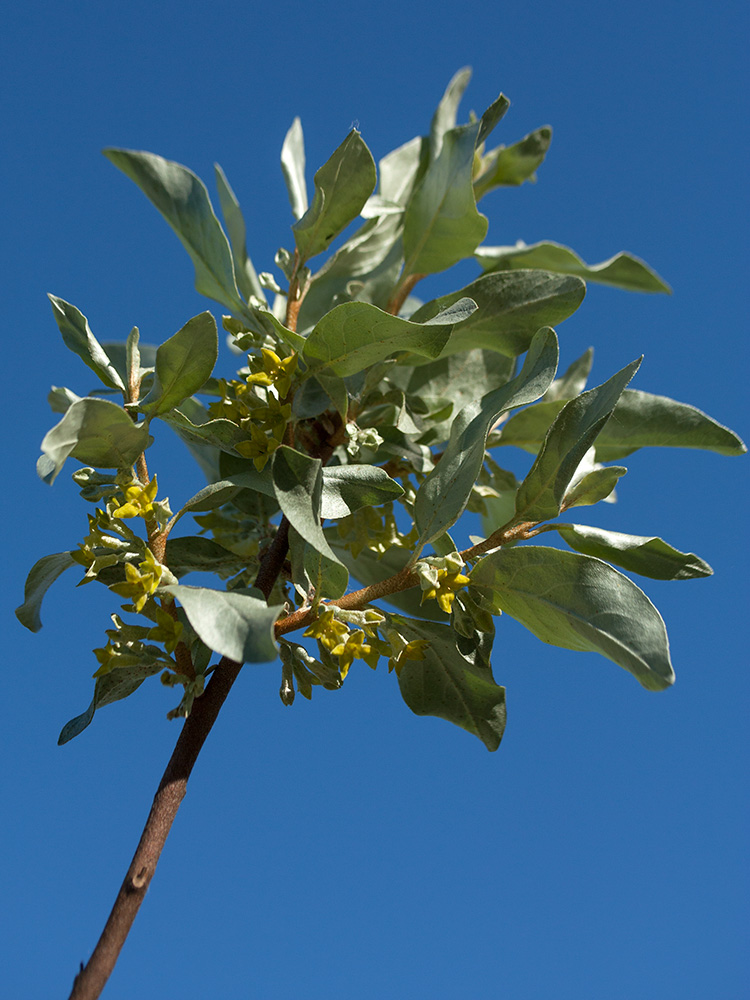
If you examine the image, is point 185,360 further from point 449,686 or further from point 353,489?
point 449,686

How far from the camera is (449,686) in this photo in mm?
1268

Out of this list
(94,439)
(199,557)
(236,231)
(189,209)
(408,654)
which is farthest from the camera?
(236,231)

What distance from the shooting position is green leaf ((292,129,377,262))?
136 centimetres

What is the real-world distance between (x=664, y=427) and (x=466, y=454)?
1.44ft

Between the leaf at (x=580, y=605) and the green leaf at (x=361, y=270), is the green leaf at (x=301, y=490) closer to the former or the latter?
the leaf at (x=580, y=605)

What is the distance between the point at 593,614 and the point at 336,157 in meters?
0.82

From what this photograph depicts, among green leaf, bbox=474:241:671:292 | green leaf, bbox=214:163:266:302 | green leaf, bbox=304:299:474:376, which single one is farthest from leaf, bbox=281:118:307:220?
green leaf, bbox=304:299:474:376

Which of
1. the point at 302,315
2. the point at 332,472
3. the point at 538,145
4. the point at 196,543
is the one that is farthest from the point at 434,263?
the point at 196,543

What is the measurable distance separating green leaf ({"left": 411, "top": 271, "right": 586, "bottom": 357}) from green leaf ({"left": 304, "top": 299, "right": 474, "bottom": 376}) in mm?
215

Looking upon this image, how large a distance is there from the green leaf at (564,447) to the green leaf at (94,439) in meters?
0.52

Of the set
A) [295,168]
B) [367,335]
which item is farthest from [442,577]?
[295,168]

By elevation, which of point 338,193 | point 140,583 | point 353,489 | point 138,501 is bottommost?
point 140,583

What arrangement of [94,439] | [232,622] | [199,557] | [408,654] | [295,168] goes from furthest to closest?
[295,168] < [199,557] < [408,654] < [94,439] < [232,622]

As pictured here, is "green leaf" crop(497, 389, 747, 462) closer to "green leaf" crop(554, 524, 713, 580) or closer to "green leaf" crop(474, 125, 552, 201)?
"green leaf" crop(554, 524, 713, 580)
